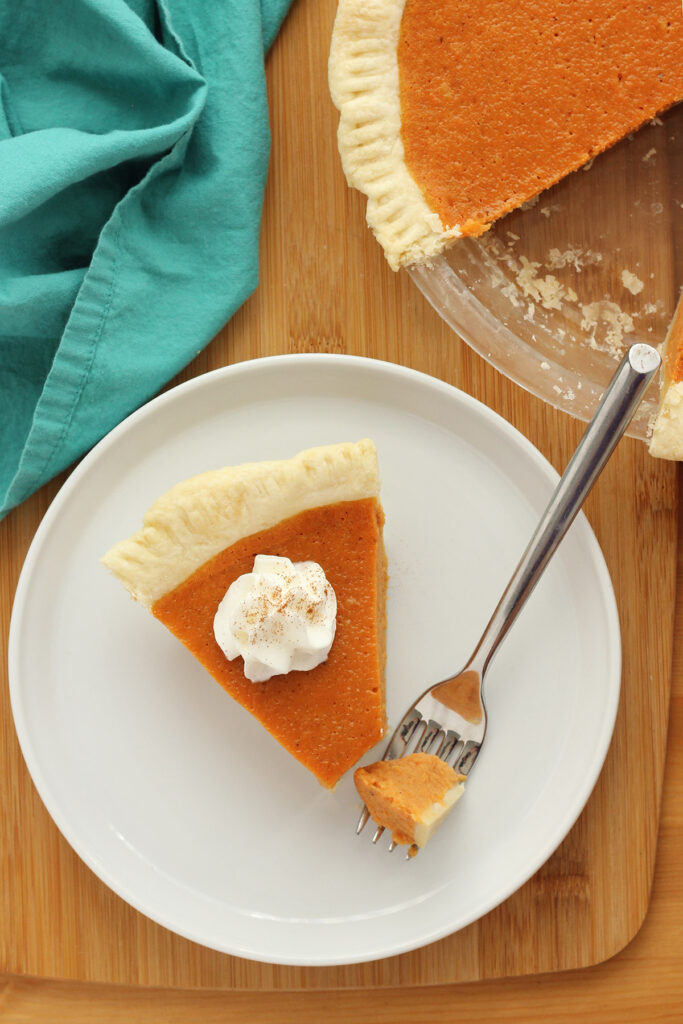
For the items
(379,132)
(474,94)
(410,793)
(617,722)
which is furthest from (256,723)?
Result: (474,94)

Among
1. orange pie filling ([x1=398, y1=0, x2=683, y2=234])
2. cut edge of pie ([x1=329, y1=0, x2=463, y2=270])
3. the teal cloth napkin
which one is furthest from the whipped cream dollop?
orange pie filling ([x1=398, y1=0, x2=683, y2=234])

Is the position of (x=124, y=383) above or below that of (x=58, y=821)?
above

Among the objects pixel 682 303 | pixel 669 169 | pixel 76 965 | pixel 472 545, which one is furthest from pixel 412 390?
pixel 76 965

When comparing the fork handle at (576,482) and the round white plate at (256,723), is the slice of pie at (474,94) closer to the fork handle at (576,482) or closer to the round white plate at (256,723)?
the round white plate at (256,723)

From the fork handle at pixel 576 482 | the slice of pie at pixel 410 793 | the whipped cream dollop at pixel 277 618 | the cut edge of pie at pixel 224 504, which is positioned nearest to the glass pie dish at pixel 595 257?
the fork handle at pixel 576 482

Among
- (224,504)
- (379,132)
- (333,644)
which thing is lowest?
(333,644)

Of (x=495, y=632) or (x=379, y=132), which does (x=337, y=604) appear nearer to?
(x=495, y=632)

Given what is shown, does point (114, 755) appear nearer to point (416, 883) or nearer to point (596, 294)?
point (416, 883)
